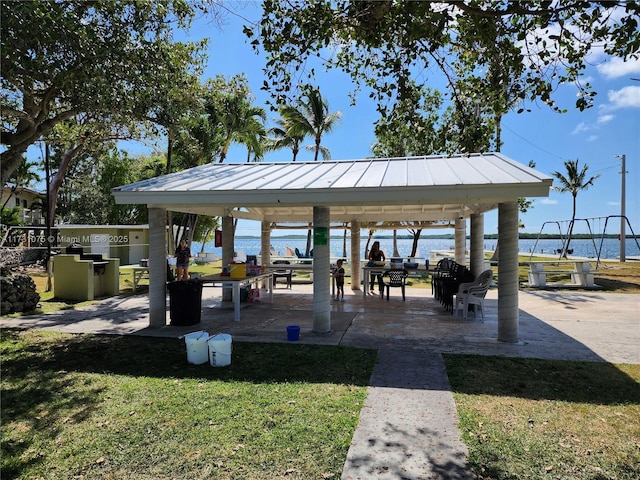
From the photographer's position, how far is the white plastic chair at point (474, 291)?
8922 millimetres

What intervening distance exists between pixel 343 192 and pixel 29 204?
39.3 m

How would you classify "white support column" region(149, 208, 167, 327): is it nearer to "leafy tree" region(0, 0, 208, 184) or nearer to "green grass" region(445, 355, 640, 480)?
"leafy tree" region(0, 0, 208, 184)

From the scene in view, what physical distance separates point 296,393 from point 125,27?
24.5ft

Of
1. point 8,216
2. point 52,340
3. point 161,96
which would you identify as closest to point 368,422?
point 52,340

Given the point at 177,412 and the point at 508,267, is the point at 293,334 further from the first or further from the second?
the point at 508,267

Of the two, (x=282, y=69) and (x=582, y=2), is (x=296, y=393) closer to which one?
(x=282, y=69)

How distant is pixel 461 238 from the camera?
13.4 m

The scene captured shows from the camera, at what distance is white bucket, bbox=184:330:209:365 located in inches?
231

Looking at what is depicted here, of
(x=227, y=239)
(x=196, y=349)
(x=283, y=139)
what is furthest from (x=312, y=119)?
(x=196, y=349)

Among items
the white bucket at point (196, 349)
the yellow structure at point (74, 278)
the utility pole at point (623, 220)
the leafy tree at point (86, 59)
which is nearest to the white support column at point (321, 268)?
the white bucket at point (196, 349)

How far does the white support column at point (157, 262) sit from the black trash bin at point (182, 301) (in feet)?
0.72

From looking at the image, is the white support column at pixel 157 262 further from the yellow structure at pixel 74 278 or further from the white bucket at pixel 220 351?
the yellow structure at pixel 74 278

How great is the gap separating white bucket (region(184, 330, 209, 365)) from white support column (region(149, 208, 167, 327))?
2.72 metres

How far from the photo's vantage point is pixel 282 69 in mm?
5176
